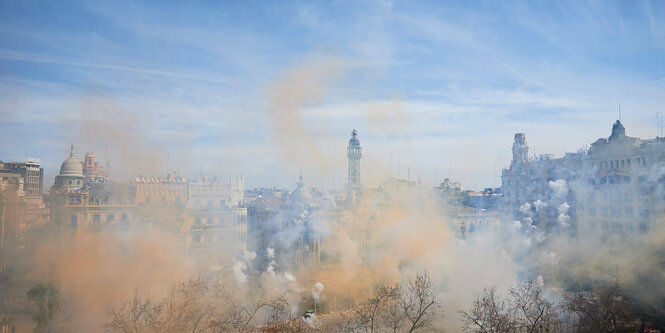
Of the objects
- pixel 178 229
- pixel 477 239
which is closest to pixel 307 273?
pixel 178 229

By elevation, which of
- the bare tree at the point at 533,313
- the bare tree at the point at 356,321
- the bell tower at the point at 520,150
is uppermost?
the bell tower at the point at 520,150

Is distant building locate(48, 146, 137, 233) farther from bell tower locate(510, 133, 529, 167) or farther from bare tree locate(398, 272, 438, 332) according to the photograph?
bell tower locate(510, 133, 529, 167)

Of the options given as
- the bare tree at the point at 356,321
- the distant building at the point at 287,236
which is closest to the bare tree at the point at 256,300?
the bare tree at the point at 356,321

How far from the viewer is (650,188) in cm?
3922

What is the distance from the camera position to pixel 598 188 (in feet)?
147

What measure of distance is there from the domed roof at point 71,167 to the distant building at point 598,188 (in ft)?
180

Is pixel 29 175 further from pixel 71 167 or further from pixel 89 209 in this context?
pixel 89 209

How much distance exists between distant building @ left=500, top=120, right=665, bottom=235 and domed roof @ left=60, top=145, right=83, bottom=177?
5481cm

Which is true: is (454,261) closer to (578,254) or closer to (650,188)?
(578,254)

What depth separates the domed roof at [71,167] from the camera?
52088mm

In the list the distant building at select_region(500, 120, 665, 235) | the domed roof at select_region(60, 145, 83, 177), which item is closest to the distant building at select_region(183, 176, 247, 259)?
the domed roof at select_region(60, 145, 83, 177)

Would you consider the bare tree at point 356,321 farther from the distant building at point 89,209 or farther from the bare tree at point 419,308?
the distant building at point 89,209

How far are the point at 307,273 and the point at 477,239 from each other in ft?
71.2

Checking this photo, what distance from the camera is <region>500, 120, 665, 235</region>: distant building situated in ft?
129
